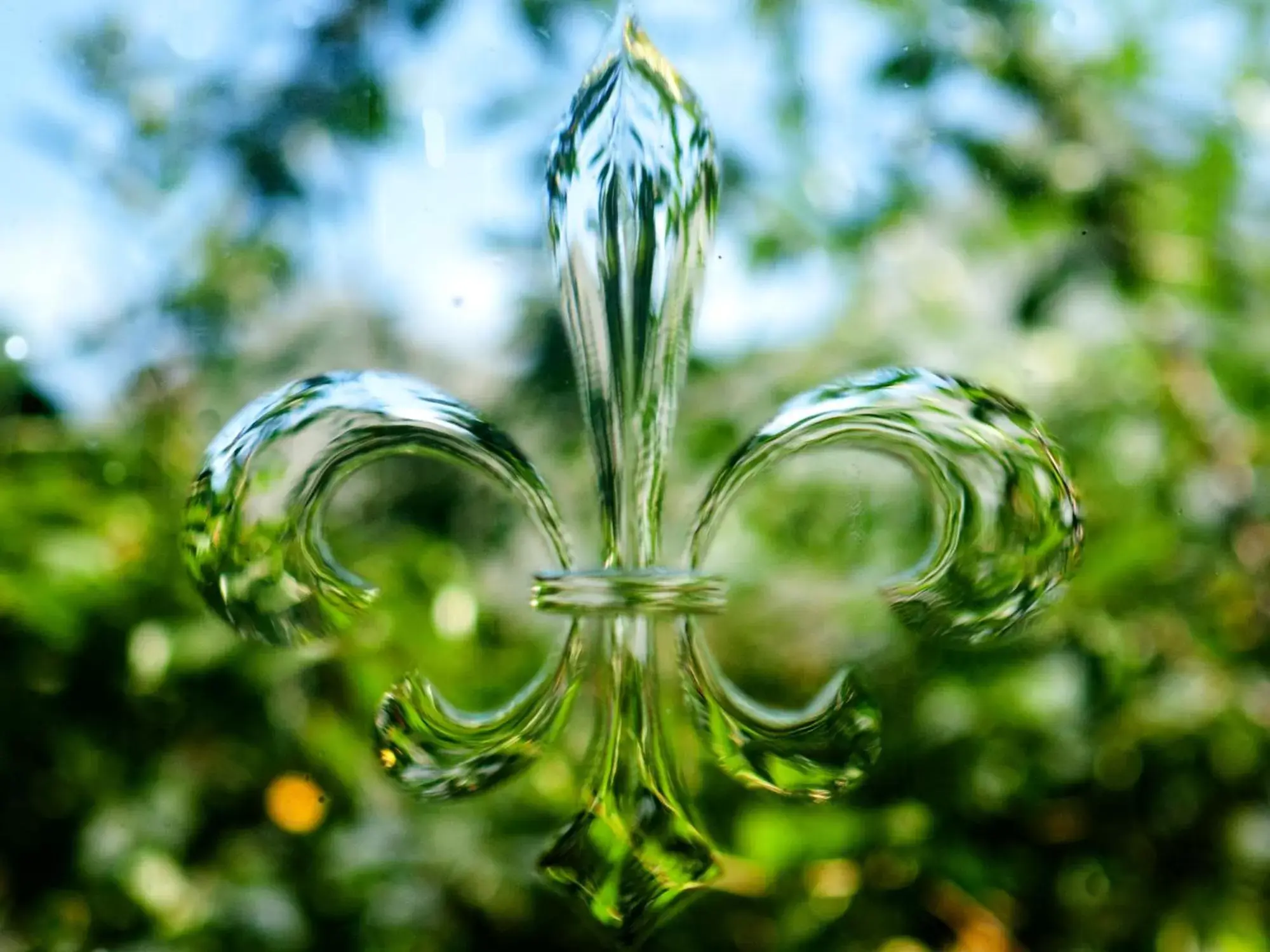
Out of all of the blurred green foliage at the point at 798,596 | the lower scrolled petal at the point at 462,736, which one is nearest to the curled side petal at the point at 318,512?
the lower scrolled petal at the point at 462,736

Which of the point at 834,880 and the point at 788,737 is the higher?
the point at 788,737

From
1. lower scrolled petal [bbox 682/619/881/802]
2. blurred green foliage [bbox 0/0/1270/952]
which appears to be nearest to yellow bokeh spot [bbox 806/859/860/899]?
blurred green foliage [bbox 0/0/1270/952]

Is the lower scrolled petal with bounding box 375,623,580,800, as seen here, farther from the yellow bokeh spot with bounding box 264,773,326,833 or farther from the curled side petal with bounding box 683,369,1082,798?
the yellow bokeh spot with bounding box 264,773,326,833

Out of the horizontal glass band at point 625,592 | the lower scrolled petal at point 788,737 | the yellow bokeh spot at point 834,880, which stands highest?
the horizontal glass band at point 625,592

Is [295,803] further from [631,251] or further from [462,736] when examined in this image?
[631,251]

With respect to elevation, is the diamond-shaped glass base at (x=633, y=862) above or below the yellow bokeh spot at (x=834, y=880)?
above

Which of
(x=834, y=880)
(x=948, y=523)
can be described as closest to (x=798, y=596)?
Answer: (x=834, y=880)

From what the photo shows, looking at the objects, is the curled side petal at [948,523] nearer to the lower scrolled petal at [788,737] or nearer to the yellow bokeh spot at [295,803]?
the lower scrolled petal at [788,737]
